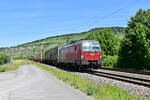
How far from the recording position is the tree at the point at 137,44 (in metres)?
27.2

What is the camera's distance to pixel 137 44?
28.2 meters

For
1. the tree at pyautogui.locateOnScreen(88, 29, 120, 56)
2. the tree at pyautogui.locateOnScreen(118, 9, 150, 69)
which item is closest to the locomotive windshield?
the tree at pyautogui.locateOnScreen(118, 9, 150, 69)

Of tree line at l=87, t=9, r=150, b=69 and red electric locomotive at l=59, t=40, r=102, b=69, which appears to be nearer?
red electric locomotive at l=59, t=40, r=102, b=69

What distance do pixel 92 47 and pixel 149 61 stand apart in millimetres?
7149

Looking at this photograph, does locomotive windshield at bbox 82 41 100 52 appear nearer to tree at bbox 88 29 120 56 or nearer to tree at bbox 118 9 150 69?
tree at bbox 118 9 150 69

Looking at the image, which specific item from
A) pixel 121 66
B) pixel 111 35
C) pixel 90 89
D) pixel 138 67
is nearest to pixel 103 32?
pixel 111 35

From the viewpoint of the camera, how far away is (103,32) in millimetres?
54594

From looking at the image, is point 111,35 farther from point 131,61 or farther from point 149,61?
point 149,61

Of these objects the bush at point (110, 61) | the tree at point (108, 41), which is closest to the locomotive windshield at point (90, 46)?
the bush at point (110, 61)

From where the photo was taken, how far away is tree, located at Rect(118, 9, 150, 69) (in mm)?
27216

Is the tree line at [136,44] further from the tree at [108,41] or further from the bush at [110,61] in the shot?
the tree at [108,41]

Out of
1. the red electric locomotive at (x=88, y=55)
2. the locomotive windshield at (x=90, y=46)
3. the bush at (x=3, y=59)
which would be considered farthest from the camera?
the bush at (x=3, y=59)

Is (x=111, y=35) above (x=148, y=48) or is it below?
above

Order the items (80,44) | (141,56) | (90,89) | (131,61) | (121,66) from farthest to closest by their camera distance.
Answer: (121,66) → (131,61) → (141,56) → (80,44) → (90,89)
